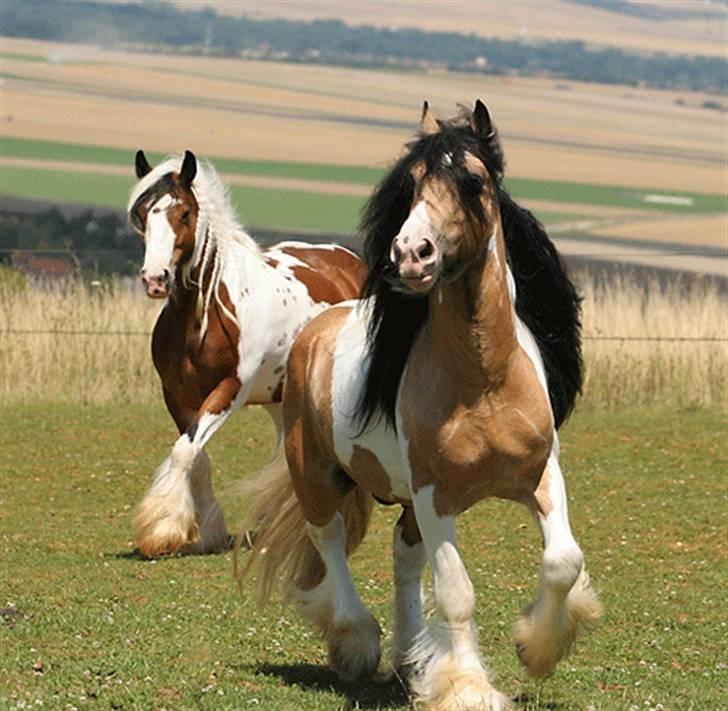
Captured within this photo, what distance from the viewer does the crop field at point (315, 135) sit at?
204 ft

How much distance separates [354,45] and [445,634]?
167 meters

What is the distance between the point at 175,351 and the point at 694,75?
15834cm

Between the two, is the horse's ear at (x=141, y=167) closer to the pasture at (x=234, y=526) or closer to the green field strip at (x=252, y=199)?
the pasture at (x=234, y=526)

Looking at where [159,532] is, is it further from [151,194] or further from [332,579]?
[332,579]

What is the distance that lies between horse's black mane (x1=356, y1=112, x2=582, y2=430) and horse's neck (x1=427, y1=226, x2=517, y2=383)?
23cm

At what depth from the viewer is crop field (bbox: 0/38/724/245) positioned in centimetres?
6228

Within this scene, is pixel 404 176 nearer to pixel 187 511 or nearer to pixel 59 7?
pixel 187 511

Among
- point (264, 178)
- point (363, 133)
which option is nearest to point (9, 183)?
point (264, 178)

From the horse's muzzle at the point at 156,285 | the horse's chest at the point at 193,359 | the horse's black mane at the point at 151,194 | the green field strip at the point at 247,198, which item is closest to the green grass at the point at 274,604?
the horse's chest at the point at 193,359

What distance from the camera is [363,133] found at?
87438 millimetres

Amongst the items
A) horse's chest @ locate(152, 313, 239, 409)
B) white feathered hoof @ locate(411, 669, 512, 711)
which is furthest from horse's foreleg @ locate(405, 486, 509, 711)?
horse's chest @ locate(152, 313, 239, 409)

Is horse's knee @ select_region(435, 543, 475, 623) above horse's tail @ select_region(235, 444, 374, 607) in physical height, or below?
above

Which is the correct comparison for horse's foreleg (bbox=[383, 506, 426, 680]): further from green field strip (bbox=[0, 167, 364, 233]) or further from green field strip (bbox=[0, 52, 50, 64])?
green field strip (bbox=[0, 52, 50, 64])

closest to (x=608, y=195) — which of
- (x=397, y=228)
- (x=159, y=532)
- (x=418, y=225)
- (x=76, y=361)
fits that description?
(x=76, y=361)
